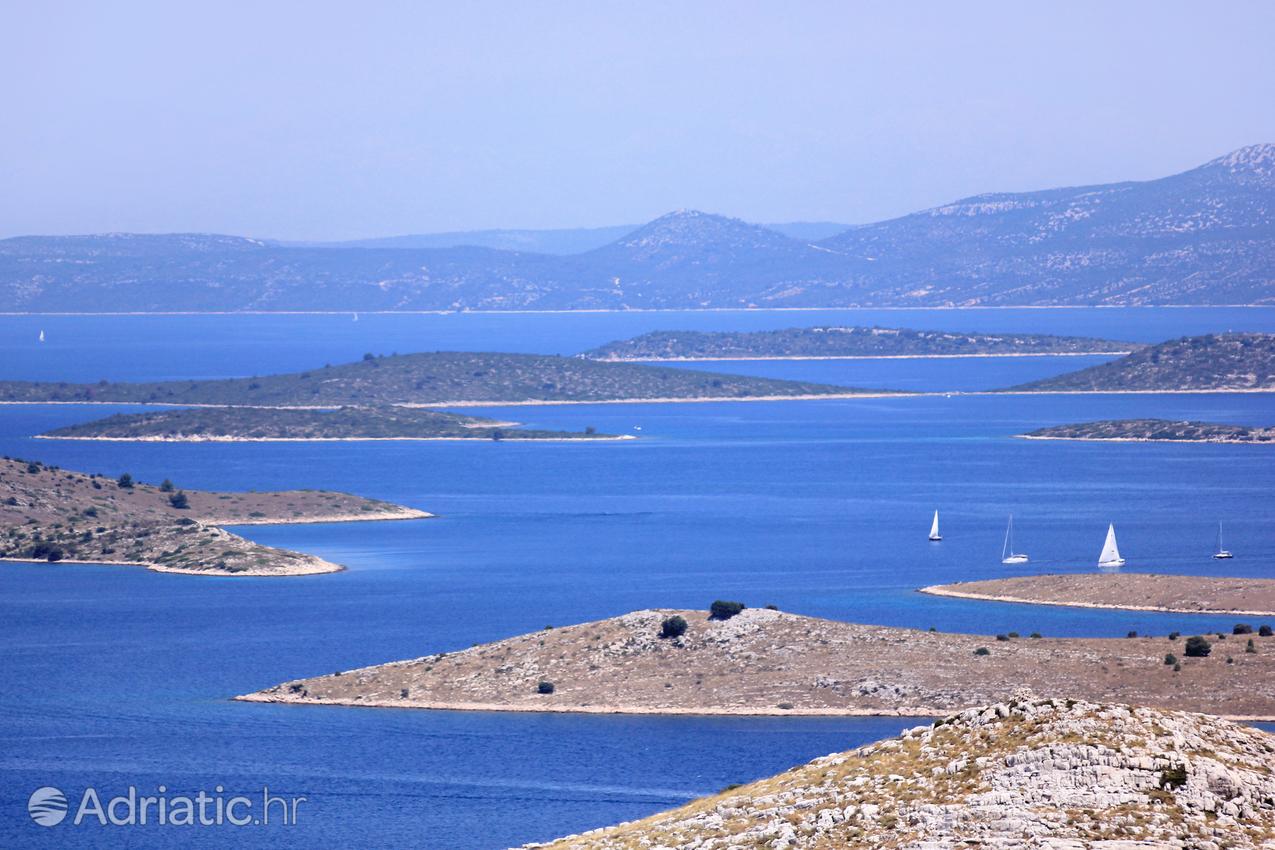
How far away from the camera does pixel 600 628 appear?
7894 centimetres

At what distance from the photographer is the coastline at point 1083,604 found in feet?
309

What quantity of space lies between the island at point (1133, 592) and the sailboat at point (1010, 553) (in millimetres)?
9263

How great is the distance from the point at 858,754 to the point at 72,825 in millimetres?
29433

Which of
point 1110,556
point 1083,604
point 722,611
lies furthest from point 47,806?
point 1110,556

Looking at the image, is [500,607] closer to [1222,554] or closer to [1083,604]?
[1083,604]

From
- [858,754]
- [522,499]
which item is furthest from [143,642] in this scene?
[522,499]

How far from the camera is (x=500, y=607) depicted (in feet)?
337

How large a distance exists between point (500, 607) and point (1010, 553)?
3786 cm

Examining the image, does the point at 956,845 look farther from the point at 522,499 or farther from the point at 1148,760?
the point at 522,499

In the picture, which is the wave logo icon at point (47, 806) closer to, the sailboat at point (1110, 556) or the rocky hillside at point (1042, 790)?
the rocky hillside at point (1042, 790)

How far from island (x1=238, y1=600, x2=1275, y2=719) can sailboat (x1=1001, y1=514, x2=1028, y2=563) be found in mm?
39629

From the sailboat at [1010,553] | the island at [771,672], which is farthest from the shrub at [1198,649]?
the sailboat at [1010,553]

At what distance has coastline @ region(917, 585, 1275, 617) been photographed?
9431 centimetres

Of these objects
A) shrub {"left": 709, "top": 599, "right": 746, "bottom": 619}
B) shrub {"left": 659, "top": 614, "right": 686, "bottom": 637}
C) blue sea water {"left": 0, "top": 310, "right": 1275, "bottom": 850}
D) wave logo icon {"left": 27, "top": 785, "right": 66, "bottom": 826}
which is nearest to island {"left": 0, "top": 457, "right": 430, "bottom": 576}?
blue sea water {"left": 0, "top": 310, "right": 1275, "bottom": 850}
